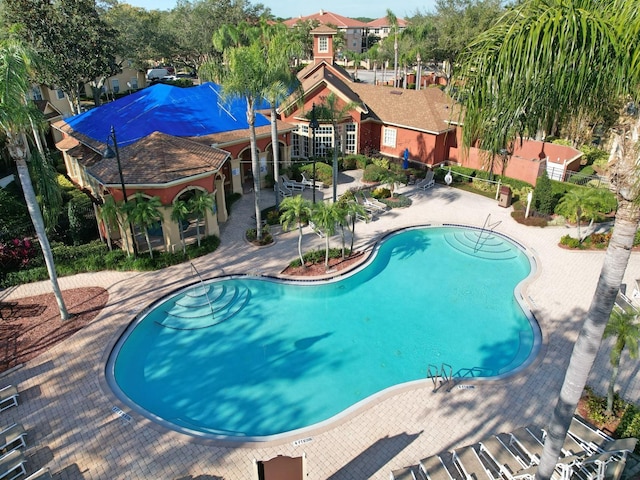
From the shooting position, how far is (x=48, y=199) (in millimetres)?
16422

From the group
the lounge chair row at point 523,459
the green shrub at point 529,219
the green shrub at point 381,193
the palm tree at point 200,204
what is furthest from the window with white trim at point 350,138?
the lounge chair row at point 523,459

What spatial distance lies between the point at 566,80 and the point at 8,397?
1620 centimetres

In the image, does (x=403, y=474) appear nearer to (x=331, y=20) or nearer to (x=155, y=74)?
(x=155, y=74)

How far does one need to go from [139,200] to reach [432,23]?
5753 centimetres

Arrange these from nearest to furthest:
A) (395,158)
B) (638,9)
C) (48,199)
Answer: (638,9)
(48,199)
(395,158)

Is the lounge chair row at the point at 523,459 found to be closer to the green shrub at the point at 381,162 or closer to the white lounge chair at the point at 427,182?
the white lounge chair at the point at 427,182

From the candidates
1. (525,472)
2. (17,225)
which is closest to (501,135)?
(525,472)

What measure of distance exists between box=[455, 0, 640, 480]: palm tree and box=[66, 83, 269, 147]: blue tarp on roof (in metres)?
21.8

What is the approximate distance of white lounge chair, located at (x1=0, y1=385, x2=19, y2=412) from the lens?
13359mm

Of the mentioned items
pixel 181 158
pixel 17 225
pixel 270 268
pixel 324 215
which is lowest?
pixel 270 268

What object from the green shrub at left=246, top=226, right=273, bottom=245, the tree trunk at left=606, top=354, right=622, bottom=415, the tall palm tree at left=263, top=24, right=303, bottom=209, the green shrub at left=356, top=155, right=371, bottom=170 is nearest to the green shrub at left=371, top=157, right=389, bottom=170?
the green shrub at left=356, top=155, right=371, bottom=170

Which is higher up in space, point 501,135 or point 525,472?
point 501,135

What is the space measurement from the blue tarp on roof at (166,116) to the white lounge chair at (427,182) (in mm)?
11669

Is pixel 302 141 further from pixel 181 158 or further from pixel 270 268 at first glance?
pixel 270 268
